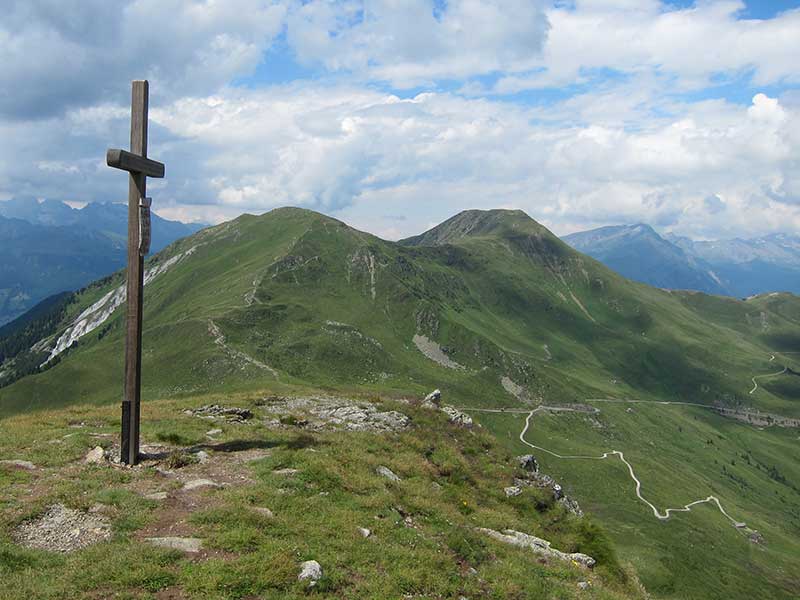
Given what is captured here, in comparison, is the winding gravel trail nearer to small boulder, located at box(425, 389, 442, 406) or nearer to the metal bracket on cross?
small boulder, located at box(425, 389, 442, 406)

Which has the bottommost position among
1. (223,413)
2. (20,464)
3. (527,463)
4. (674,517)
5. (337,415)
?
(674,517)

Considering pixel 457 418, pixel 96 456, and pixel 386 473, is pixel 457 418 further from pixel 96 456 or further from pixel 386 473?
pixel 96 456

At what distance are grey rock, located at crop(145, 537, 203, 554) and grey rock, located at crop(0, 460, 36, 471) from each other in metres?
7.96

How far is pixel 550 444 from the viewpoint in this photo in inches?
6427

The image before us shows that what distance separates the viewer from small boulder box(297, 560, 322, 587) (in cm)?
1292

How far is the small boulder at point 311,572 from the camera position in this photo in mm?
12922

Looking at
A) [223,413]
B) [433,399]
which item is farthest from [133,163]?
[433,399]

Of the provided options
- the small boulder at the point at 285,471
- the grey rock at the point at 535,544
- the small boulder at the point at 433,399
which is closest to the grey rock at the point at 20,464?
the small boulder at the point at 285,471

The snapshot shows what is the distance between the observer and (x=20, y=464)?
18.8m

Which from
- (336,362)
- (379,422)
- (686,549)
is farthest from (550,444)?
(379,422)

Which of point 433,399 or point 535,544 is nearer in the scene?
point 535,544

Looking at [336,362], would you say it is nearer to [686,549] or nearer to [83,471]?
[686,549]

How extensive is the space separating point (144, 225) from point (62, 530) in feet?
37.7

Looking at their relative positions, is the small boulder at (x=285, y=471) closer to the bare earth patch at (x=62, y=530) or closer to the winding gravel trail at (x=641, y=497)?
the bare earth patch at (x=62, y=530)
